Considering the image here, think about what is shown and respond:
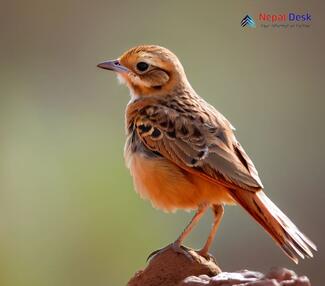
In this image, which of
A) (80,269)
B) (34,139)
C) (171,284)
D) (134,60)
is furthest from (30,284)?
(171,284)

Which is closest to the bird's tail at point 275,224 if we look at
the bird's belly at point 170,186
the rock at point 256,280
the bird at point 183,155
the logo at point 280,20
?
the bird at point 183,155

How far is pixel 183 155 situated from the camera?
6262 mm

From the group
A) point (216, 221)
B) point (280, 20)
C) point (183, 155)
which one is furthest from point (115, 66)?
point (280, 20)

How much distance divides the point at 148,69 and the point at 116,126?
372 cm

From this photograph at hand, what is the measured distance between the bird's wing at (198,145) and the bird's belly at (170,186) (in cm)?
8

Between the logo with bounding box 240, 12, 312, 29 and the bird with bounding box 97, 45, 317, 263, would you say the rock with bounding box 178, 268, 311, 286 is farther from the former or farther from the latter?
the logo with bounding box 240, 12, 312, 29

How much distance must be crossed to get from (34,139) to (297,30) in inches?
129

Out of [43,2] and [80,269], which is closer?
[80,269]

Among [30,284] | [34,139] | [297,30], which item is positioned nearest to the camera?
[30,284]

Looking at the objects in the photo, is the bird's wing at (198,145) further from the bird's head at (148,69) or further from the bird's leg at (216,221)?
the bird's leg at (216,221)

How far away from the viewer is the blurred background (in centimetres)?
957

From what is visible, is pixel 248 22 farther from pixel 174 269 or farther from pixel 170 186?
pixel 174 269

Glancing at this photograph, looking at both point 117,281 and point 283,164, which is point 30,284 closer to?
point 117,281

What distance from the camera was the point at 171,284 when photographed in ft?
18.4
